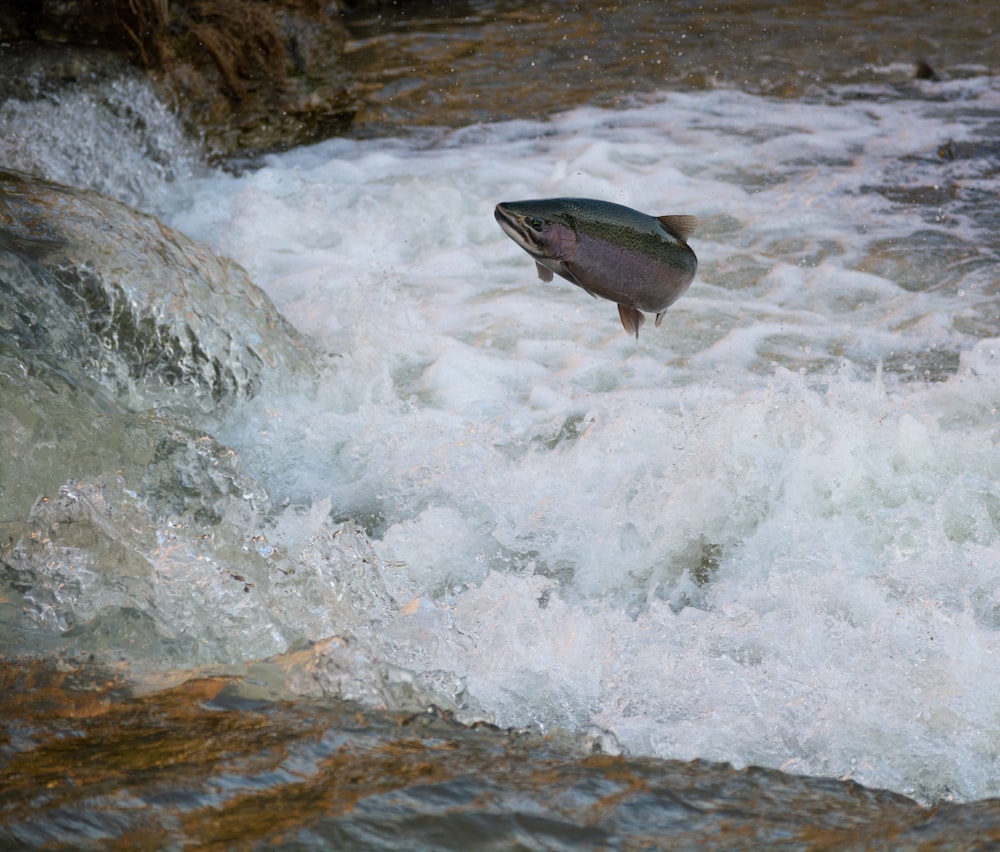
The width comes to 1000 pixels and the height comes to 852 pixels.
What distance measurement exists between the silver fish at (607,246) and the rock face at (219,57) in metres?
5.13

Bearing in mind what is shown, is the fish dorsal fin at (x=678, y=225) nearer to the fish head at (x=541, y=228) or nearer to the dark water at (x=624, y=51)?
the fish head at (x=541, y=228)

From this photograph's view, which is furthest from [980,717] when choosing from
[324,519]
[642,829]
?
[324,519]

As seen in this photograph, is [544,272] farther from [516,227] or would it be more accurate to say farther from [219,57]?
[219,57]

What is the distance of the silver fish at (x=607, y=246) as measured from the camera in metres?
2.01

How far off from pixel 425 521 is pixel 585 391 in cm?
112

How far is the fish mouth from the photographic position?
1.98 m

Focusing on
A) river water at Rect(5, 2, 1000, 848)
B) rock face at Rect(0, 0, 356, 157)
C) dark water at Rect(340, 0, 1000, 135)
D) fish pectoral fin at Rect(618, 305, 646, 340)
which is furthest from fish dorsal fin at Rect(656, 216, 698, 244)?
dark water at Rect(340, 0, 1000, 135)

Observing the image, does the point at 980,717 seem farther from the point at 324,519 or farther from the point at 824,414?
the point at 324,519

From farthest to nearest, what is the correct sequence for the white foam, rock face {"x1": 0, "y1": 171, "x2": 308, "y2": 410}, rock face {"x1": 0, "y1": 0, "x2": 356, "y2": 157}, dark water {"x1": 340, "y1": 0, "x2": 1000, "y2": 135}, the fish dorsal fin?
dark water {"x1": 340, "y1": 0, "x2": 1000, "y2": 135} → rock face {"x1": 0, "y1": 0, "x2": 356, "y2": 157} → rock face {"x1": 0, "y1": 171, "x2": 308, "y2": 410} → the white foam → the fish dorsal fin

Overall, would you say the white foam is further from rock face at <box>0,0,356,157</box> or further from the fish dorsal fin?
the fish dorsal fin

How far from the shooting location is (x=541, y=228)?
201cm

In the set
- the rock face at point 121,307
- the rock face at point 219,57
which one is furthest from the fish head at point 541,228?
the rock face at point 219,57

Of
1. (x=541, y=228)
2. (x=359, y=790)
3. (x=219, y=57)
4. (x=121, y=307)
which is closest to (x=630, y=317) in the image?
(x=541, y=228)

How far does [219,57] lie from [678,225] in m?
5.57
